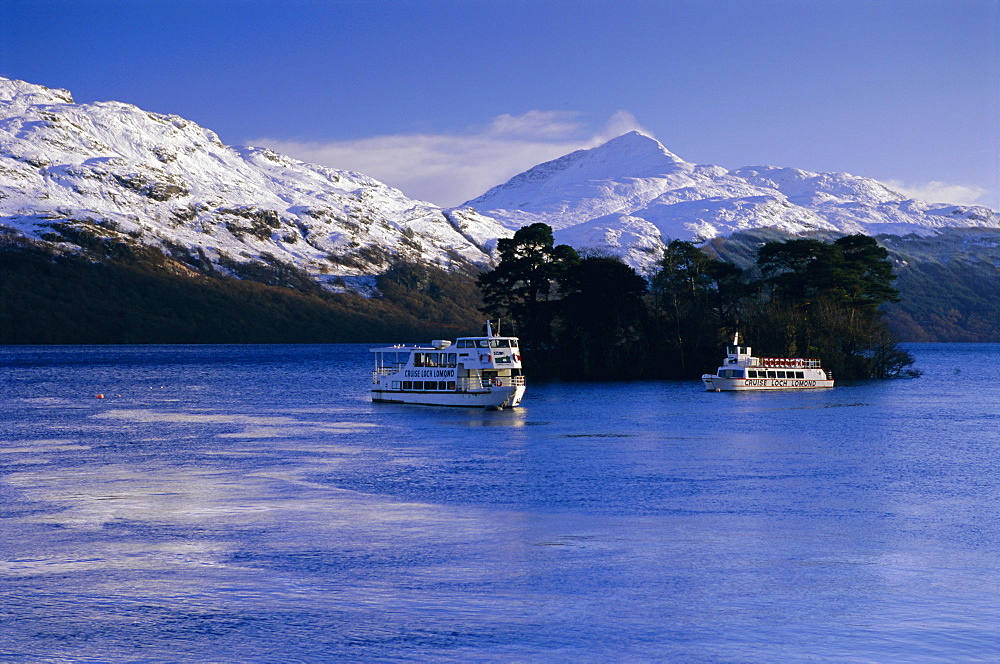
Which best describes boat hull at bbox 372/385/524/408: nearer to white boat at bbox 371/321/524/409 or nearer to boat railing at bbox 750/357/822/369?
white boat at bbox 371/321/524/409

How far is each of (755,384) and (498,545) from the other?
3782 inches

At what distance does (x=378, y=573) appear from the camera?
92.2 feet

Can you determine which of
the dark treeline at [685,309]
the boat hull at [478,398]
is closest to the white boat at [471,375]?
the boat hull at [478,398]

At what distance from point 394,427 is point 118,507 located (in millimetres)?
37774

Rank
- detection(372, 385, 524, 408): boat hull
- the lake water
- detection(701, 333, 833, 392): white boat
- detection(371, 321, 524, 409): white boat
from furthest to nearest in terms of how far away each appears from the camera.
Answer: detection(701, 333, 833, 392): white boat
detection(372, 385, 524, 408): boat hull
detection(371, 321, 524, 409): white boat
the lake water

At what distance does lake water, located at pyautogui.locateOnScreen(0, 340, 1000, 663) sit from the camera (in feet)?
72.7

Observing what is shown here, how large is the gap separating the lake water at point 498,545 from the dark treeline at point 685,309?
65.9m

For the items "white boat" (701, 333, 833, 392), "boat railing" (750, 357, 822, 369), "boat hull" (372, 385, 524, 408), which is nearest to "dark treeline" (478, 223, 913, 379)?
"boat railing" (750, 357, 822, 369)

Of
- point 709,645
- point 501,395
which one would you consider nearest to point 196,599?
point 709,645

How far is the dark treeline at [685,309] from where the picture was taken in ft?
454

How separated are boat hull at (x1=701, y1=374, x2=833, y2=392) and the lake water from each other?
4693 centimetres

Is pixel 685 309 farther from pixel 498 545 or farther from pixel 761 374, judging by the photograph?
pixel 498 545

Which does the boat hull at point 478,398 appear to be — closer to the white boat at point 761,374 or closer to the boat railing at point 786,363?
the white boat at point 761,374

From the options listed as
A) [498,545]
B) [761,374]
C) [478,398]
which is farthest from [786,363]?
[498,545]
